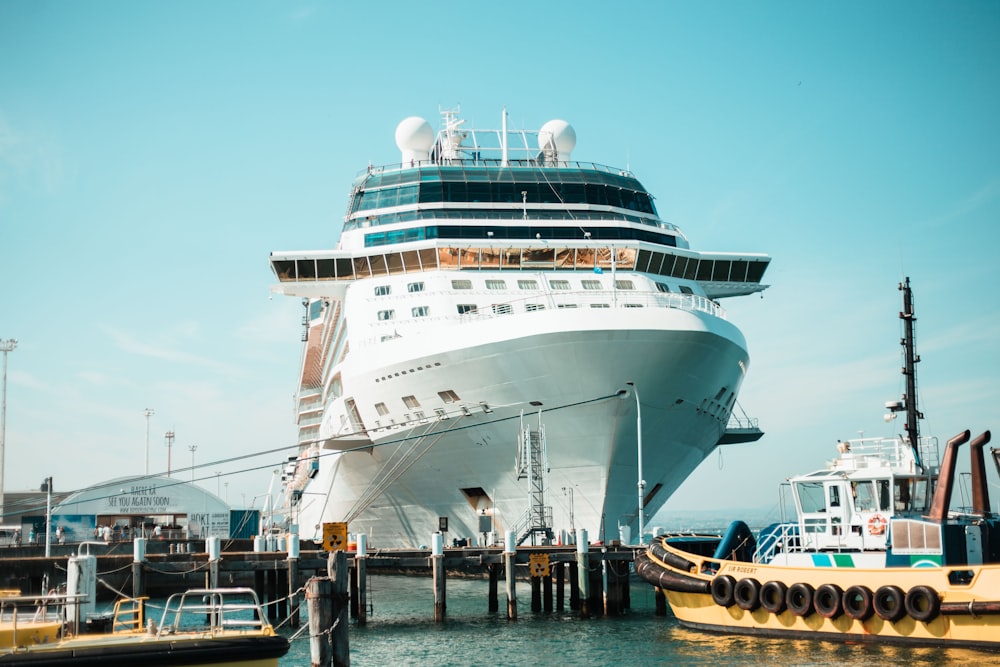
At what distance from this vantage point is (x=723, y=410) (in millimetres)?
31922

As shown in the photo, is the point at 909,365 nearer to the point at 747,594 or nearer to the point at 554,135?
the point at 747,594

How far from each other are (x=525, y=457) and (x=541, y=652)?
285 inches

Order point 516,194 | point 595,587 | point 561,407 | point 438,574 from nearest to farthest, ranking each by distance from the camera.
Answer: point 438,574
point 595,587
point 561,407
point 516,194

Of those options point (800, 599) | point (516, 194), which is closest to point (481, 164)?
point (516, 194)

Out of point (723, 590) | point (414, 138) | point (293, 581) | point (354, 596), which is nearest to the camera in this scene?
point (723, 590)

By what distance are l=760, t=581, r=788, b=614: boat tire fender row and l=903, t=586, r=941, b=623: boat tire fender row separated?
2.39m

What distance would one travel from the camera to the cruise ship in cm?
2769

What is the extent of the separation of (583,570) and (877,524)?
7113mm

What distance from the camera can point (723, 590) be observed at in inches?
879

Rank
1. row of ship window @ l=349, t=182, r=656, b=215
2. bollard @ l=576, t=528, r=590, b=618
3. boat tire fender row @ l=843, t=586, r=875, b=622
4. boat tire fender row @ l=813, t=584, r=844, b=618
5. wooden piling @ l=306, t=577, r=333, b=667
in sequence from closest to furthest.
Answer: wooden piling @ l=306, t=577, r=333, b=667 < boat tire fender row @ l=843, t=586, r=875, b=622 < boat tire fender row @ l=813, t=584, r=844, b=618 < bollard @ l=576, t=528, r=590, b=618 < row of ship window @ l=349, t=182, r=656, b=215

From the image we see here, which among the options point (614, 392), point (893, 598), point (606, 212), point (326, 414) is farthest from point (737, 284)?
point (893, 598)

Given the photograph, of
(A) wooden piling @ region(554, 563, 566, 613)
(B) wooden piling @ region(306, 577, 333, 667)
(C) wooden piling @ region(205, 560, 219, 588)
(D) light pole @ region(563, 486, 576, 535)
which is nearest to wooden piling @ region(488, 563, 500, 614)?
(A) wooden piling @ region(554, 563, 566, 613)

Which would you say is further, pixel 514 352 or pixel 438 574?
pixel 514 352

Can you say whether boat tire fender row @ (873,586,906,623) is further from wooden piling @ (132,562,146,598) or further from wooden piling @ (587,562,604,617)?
wooden piling @ (132,562,146,598)
